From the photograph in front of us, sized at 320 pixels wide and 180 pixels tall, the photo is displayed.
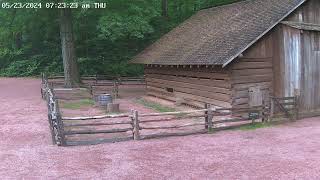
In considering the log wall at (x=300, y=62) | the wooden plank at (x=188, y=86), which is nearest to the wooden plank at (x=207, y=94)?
the wooden plank at (x=188, y=86)

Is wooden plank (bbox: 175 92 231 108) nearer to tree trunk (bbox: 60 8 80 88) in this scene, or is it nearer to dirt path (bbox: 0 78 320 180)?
dirt path (bbox: 0 78 320 180)

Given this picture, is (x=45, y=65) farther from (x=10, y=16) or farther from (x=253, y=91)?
(x=253, y=91)

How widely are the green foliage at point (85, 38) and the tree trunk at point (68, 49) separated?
72.5 inches

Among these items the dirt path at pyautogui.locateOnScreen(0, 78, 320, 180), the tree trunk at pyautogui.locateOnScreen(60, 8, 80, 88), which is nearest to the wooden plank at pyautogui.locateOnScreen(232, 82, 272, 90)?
the dirt path at pyautogui.locateOnScreen(0, 78, 320, 180)

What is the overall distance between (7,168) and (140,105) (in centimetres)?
1263

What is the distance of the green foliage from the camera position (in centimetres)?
2905

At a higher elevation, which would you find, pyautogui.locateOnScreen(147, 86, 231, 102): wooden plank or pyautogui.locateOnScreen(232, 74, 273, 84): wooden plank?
pyautogui.locateOnScreen(232, 74, 273, 84): wooden plank

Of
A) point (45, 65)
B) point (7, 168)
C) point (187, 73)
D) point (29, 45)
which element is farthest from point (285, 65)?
point (29, 45)

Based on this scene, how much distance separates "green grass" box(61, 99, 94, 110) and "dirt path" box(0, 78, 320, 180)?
5738mm

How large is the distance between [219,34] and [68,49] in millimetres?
11987

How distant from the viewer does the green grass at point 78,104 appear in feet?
69.5

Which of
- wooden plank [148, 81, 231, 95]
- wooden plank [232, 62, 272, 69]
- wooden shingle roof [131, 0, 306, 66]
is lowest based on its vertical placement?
wooden plank [148, 81, 231, 95]

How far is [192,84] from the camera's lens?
2073 centimetres

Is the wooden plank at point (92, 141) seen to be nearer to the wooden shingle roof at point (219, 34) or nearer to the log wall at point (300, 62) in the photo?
the wooden shingle roof at point (219, 34)
